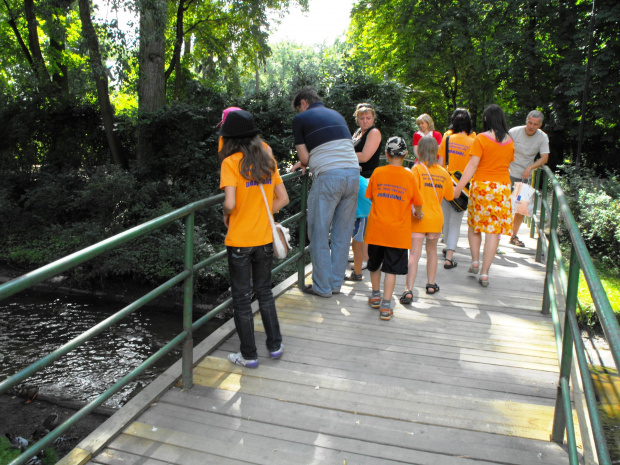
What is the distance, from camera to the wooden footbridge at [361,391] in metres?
2.68

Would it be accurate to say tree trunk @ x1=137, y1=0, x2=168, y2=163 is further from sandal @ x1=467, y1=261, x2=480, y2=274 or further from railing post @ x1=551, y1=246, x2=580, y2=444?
railing post @ x1=551, y1=246, x2=580, y2=444

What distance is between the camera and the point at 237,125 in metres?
3.47

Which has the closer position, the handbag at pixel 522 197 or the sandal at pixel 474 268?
the sandal at pixel 474 268

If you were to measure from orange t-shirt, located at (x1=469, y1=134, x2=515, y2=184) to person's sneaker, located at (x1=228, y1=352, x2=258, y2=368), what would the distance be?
3.24m

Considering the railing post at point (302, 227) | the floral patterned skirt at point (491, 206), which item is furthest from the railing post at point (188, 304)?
the floral patterned skirt at point (491, 206)

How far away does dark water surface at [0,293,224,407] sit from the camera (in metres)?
7.14

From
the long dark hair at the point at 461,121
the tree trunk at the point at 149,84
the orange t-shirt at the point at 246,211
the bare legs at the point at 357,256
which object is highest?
the tree trunk at the point at 149,84

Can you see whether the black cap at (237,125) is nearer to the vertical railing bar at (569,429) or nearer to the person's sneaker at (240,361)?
the person's sneaker at (240,361)

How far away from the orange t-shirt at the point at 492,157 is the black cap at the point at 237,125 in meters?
2.93

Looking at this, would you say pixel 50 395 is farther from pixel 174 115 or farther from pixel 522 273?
pixel 174 115

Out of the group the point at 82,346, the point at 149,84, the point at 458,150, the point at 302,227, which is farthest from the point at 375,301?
the point at 149,84

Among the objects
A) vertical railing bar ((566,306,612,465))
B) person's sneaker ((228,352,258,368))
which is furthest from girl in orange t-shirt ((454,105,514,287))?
vertical railing bar ((566,306,612,465))

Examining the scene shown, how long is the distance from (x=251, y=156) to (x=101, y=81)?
37.0 ft

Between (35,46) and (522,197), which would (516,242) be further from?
(35,46)
